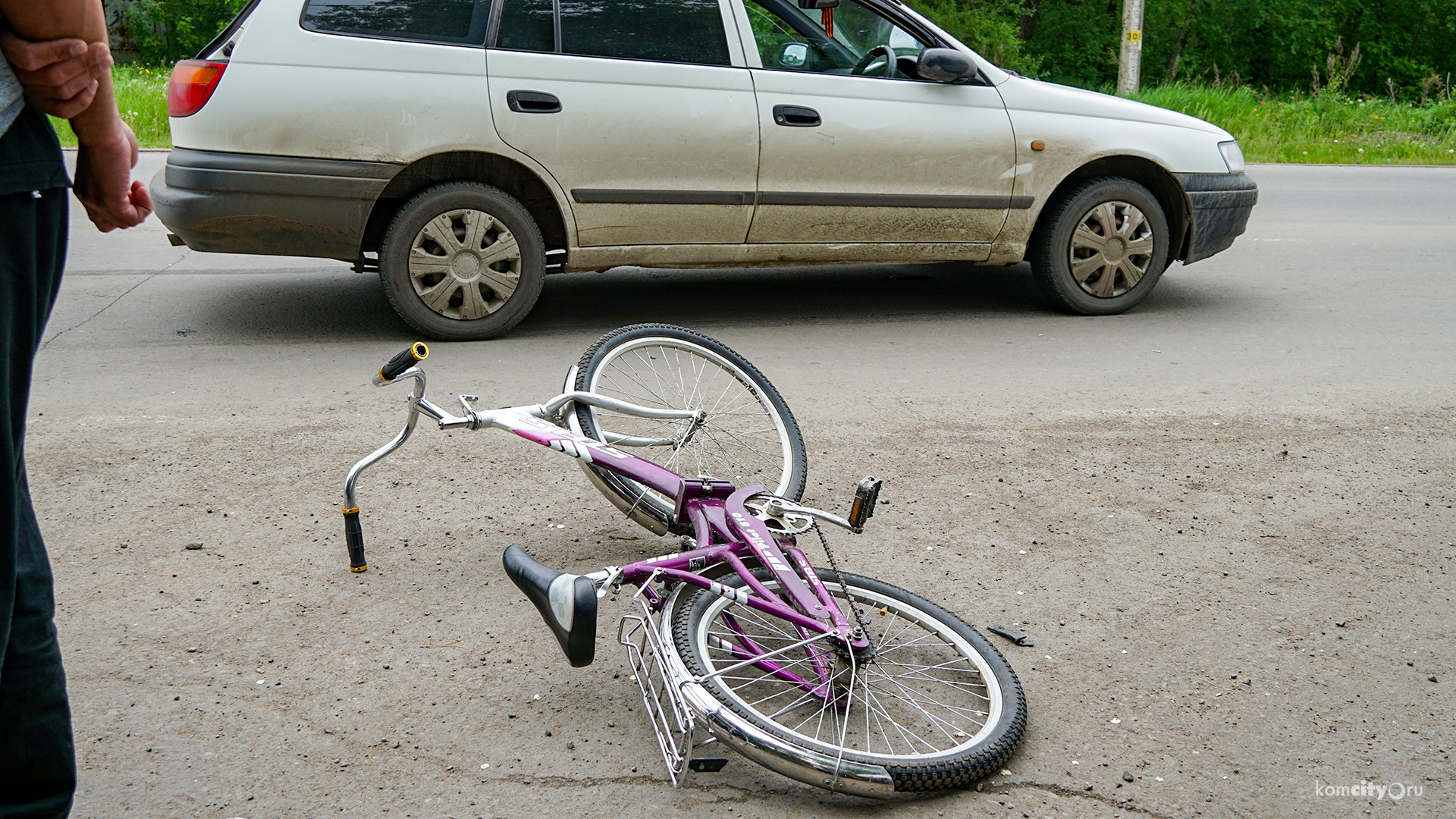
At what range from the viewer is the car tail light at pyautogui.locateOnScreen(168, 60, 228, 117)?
18.0 ft

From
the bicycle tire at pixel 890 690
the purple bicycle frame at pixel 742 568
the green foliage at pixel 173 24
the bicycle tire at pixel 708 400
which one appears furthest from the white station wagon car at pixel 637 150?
the green foliage at pixel 173 24

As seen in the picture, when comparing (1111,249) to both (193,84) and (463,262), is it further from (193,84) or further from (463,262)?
(193,84)

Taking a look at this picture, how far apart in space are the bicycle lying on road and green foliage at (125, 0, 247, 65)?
31.6m

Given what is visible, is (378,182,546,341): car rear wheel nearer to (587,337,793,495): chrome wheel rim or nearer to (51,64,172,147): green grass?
(587,337,793,495): chrome wheel rim

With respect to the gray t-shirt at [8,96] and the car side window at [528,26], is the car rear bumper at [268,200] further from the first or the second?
the gray t-shirt at [8,96]

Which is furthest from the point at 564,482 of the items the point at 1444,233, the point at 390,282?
the point at 1444,233

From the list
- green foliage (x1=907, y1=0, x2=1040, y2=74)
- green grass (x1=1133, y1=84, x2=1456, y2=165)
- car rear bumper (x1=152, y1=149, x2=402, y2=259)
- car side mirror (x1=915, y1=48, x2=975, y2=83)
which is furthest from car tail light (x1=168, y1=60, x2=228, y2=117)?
green foliage (x1=907, y1=0, x2=1040, y2=74)

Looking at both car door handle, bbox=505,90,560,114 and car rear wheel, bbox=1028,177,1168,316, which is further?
car rear wheel, bbox=1028,177,1168,316

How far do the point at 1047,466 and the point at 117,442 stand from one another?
352 cm

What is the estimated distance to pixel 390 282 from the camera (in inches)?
229

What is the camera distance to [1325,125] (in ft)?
59.5

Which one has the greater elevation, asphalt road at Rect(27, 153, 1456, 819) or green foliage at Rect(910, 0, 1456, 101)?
green foliage at Rect(910, 0, 1456, 101)

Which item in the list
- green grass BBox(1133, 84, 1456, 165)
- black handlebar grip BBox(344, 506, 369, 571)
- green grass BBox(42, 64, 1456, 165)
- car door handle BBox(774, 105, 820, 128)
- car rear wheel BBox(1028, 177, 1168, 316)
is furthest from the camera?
green grass BBox(1133, 84, 1456, 165)

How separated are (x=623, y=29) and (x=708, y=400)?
271 centimetres
